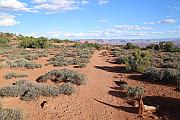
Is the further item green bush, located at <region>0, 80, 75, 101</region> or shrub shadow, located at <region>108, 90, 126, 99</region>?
shrub shadow, located at <region>108, 90, 126, 99</region>

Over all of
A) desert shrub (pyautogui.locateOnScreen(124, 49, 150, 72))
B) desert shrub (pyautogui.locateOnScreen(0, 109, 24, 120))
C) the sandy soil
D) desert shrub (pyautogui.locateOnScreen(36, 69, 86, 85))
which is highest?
desert shrub (pyautogui.locateOnScreen(124, 49, 150, 72))

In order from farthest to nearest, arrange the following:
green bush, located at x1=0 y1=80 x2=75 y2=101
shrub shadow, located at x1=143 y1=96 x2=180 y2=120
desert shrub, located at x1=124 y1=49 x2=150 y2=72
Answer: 1. desert shrub, located at x1=124 y1=49 x2=150 y2=72
2. green bush, located at x1=0 y1=80 x2=75 y2=101
3. shrub shadow, located at x1=143 y1=96 x2=180 y2=120

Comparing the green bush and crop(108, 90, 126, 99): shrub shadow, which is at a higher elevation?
the green bush

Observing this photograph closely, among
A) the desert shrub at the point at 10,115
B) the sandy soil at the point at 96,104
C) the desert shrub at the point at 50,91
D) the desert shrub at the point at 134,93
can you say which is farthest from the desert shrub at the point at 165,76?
the desert shrub at the point at 10,115

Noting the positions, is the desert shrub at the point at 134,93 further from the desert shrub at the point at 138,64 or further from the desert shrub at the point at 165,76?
the desert shrub at the point at 138,64

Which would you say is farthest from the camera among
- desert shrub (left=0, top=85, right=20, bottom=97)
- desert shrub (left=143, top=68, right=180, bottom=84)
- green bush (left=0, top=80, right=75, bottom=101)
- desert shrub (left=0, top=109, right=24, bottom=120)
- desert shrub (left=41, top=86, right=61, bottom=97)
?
desert shrub (left=143, top=68, right=180, bottom=84)

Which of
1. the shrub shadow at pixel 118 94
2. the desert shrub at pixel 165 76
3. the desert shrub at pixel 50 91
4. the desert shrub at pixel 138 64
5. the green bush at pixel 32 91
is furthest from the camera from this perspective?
the desert shrub at pixel 138 64

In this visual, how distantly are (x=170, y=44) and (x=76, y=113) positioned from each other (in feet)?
134

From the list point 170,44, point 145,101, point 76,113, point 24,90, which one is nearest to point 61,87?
point 24,90

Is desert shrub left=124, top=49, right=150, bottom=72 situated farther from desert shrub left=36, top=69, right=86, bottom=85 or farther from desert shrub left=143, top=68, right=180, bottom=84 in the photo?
desert shrub left=36, top=69, right=86, bottom=85

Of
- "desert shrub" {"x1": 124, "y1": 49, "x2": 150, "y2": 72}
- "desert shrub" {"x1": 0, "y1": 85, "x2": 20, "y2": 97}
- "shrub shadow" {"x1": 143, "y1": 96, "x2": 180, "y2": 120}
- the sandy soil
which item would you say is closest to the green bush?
"desert shrub" {"x1": 0, "y1": 85, "x2": 20, "y2": 97}

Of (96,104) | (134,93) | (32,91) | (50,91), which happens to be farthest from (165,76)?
(32,91)

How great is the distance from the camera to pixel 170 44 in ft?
160

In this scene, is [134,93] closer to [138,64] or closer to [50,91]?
[50,91]
